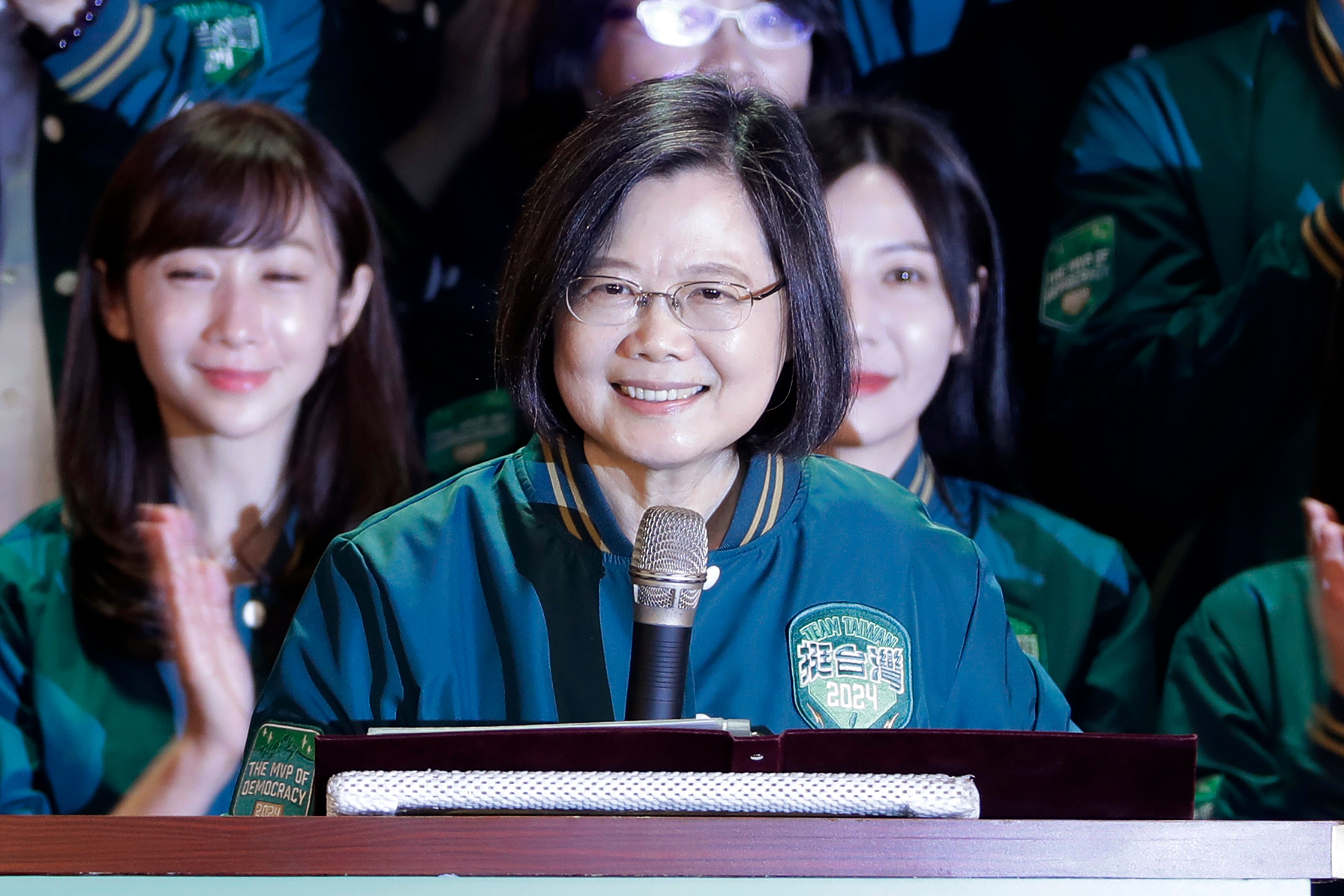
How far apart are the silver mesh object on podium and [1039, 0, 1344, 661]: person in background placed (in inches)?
67.1

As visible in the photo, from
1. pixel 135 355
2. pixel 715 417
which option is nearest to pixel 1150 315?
pixel 715 417

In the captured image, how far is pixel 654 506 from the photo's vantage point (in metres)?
1.56

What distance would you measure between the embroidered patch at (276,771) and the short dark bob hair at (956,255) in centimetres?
144

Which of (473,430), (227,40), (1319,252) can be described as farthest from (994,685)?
(227,40)

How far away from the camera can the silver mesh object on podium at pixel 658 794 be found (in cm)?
95

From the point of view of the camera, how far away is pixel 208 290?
257cm

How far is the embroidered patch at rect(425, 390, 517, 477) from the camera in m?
2.54

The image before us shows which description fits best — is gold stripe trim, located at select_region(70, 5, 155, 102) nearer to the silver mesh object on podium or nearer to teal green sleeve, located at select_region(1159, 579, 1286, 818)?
the silver mesh object on podium

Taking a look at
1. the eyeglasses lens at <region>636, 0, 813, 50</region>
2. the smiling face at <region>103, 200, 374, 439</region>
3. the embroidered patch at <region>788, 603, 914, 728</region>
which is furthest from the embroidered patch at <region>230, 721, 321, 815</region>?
the eyeglasses lens at <region>636, 0, 813, 50</region>

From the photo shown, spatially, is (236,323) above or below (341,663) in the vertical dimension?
above

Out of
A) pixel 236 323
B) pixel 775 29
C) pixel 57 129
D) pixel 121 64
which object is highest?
pixel 775 29

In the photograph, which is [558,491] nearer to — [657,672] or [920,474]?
[657,672]

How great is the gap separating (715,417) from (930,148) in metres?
1.17

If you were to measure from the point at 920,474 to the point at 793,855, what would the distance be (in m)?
1.68
